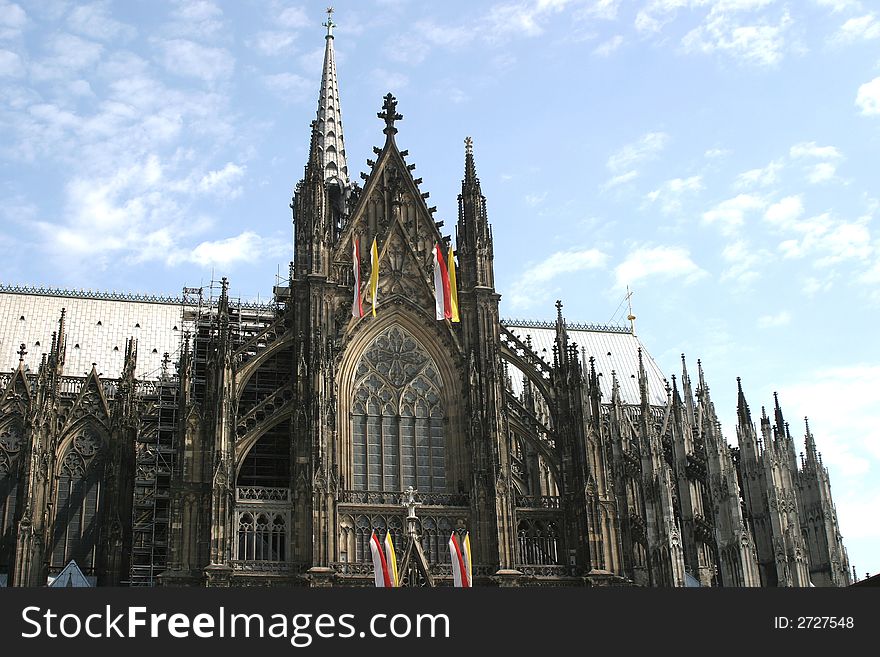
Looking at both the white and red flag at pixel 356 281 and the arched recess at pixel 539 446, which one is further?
the arched recess at pixel 539 446

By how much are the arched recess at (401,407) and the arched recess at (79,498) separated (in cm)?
1404

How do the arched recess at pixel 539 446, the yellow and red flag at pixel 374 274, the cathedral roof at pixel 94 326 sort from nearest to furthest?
the arched recess at pixel 539 446, the yellow and red flag at pixel 374 274, the cathedral roof at pixel 94 326

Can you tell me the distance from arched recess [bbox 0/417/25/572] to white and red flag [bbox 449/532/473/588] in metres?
20.0

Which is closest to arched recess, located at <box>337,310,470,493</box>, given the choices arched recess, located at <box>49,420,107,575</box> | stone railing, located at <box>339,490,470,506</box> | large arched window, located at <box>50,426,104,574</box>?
stone railing, located at <box>339,490,470,506</box>

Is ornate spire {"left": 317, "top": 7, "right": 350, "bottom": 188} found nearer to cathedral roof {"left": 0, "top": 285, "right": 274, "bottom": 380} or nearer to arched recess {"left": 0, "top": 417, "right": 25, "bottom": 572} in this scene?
cathedral roof {"left": 0, "top": 285, "right": 274, "bottom": 380}

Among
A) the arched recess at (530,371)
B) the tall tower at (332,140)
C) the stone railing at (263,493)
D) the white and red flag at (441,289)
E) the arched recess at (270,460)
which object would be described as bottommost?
the stone railing at (263,493)

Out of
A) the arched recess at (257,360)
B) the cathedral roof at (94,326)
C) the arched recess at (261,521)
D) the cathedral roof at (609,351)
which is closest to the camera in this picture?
the arched recess at (261,521)

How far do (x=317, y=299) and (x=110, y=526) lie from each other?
47.1ft

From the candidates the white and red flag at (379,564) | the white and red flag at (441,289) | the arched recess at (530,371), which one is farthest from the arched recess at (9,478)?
the arched recess at (530,371)

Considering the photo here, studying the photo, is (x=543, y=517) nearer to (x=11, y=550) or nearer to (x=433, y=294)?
(x=433, y=294)

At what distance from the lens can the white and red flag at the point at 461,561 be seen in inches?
1649

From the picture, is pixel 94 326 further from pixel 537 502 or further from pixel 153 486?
pixel 537 502

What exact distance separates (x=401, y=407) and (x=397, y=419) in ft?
1.82

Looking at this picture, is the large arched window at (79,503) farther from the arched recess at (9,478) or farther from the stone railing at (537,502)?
the stone railing at (537,502)
